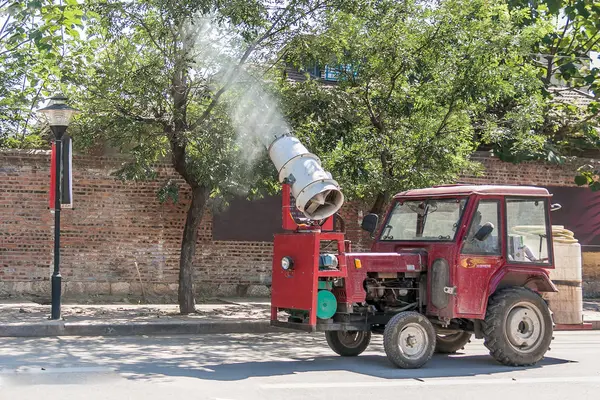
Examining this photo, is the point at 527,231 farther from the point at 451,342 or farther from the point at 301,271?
the point at 301,271

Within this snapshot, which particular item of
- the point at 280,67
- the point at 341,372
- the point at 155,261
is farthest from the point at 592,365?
the point at 155,261

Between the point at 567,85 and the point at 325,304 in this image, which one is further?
the point at 567,85

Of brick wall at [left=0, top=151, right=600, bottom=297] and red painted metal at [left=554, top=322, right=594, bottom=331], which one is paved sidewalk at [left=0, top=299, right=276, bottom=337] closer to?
brick wall at [left=0, top=151, right=600, bottom=297]

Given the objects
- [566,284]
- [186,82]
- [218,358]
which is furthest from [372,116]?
[218,358]

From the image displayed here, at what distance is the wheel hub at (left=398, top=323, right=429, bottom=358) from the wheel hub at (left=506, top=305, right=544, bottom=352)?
118 centimetres

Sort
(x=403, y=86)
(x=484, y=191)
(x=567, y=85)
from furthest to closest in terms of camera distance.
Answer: (x=567, y=85) < (x=403, y=86) < (x=484, y=191)

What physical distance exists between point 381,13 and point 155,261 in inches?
280

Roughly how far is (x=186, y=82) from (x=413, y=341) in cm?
669

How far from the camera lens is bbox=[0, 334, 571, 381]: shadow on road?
9280mm

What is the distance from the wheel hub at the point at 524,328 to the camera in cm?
1013

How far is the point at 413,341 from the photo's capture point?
9.69 metres

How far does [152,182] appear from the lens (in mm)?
17234

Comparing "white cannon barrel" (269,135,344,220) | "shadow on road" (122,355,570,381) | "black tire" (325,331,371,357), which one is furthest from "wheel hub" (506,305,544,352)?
"white cannon barrel" (269,135,344,220)

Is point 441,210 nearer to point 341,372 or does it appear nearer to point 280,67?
point 341,372
